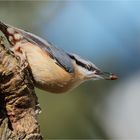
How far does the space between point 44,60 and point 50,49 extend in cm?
9

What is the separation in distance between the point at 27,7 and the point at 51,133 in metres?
1.20

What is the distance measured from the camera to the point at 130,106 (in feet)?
21.0

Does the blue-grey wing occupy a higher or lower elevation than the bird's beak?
higher

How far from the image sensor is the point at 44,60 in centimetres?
397

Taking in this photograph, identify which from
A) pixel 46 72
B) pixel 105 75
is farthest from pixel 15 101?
pixel 105 75

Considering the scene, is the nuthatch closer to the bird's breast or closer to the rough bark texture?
the bird's breast

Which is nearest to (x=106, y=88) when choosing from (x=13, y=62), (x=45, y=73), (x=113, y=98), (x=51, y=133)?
(x=113, y=98)

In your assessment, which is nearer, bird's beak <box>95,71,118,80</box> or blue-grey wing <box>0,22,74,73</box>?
blue-grey wing <box>0,22,74,73</box>

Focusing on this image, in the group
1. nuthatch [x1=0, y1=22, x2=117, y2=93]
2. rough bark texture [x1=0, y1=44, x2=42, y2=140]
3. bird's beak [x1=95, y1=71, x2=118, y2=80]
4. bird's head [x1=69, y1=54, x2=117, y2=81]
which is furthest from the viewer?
bird's head [x1=69, y1=54, x2=117, y2=81]

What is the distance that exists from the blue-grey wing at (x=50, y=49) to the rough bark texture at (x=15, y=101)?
1.68 feet

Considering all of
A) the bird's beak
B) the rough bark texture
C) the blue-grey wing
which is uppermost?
the blue-grey wing

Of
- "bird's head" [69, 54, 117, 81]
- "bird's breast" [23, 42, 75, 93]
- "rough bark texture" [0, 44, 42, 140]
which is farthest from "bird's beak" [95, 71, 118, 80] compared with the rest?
"rough bark texture" [0, 44, 42, 140]

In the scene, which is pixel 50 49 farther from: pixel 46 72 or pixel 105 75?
pixel 105 75

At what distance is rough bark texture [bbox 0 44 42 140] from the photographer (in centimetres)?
326
